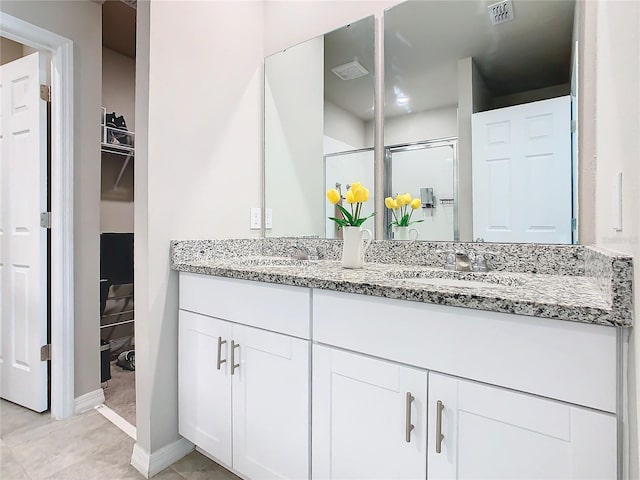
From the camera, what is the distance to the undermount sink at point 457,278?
116 centimetres

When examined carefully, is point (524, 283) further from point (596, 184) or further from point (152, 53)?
point (152, 53)

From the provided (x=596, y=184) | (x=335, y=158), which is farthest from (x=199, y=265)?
(x=596, y=184)

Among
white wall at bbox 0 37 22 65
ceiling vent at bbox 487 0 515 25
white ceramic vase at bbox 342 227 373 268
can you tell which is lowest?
white ceramic vase at bbox 342 227 373 268

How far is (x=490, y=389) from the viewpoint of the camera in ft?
2.64

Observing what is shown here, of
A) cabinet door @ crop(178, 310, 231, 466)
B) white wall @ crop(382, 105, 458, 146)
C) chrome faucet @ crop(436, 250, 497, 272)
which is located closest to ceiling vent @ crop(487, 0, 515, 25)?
white wall @ crop(382, 105, 458, 146)

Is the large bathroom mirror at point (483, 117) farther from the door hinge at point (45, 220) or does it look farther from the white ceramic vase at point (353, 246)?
the door hinge at point (45, 220)

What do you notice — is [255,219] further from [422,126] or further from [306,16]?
[306,16]

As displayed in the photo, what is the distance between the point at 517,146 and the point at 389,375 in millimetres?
977

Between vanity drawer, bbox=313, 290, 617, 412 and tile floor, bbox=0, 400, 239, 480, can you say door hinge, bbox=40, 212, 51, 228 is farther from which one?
vanity drawer, bbox=313, 290, 617, 412

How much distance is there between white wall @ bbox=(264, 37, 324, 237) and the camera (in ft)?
6.17

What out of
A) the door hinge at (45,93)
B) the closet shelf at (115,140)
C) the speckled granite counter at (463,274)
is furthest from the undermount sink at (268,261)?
the closet shelf at (115,140)

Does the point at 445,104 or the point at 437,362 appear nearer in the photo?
the point at 437,362

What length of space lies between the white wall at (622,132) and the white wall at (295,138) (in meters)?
1.15

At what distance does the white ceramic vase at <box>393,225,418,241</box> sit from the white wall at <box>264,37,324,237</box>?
1.33 feet
